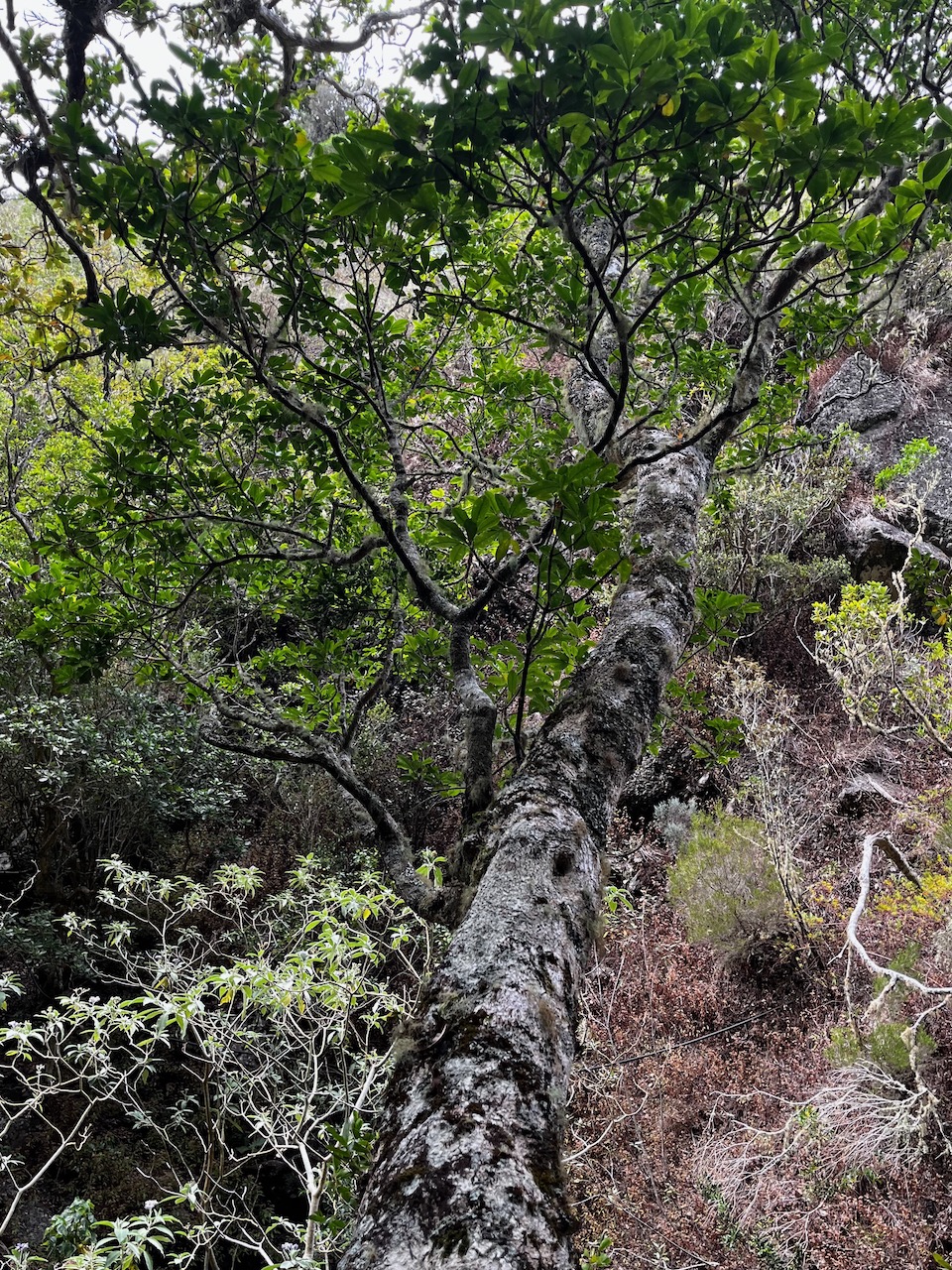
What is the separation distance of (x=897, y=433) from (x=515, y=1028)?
10.3 meters

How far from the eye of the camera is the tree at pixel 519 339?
0.70 m

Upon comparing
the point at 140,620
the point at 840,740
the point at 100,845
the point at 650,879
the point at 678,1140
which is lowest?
the point at 678,1140

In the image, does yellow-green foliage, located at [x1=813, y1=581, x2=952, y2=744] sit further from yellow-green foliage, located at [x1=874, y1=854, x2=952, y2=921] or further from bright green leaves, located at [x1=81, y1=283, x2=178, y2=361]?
bright green leaves, located at [x1=81, y1=283, x2=178, y2=361]

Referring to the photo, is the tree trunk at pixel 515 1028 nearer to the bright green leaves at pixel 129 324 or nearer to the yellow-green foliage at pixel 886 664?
the bright green leaves at pixel 129 324

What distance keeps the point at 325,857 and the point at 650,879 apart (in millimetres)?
2832

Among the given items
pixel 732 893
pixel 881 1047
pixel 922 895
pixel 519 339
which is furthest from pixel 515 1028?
pixel 732 893

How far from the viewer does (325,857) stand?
598 centimetres

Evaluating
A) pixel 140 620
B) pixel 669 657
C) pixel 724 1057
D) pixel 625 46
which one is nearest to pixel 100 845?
pixel 140 620

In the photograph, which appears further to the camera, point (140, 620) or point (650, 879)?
point (650, 879)

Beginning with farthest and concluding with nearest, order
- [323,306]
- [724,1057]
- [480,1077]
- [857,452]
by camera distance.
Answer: [857,452]
[724,1057]
[323,306]
[480,1077]

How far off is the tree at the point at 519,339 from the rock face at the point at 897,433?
20.7ft

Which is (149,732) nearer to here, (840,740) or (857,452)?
(840,740)

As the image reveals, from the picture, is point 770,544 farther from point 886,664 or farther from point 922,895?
point 922,895

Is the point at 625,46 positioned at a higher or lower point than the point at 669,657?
higher
